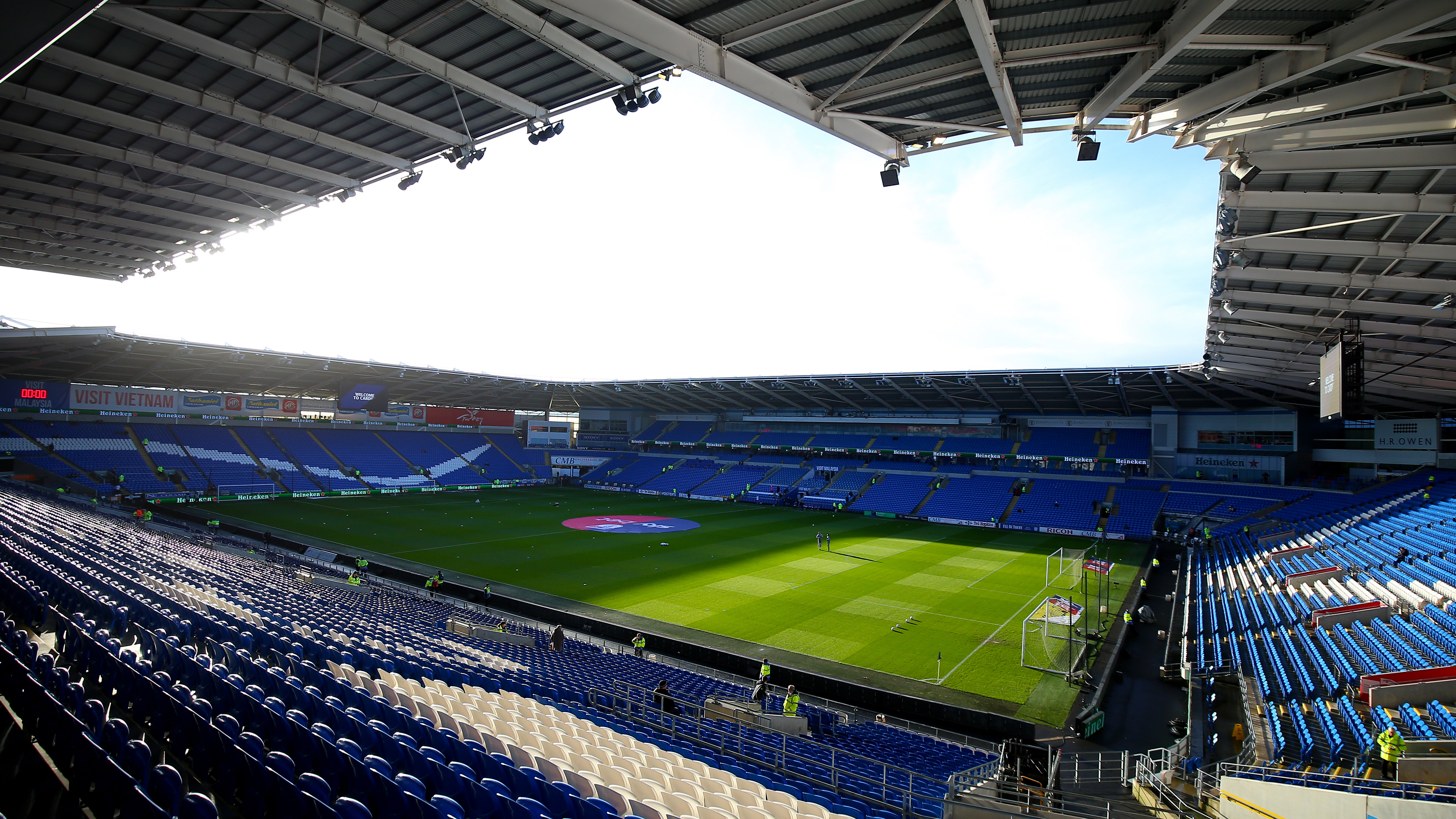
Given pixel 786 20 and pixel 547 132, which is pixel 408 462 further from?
pixel 786 20

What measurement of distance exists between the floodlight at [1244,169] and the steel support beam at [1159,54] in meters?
3.34

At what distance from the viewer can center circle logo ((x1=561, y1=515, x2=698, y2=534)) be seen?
39.2 meters

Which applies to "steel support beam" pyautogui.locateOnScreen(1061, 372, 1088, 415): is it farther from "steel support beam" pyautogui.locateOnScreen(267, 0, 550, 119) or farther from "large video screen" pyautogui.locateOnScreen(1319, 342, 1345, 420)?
"steel support beam" pyautogui.locateOnScreen(267, 0, 550, 119)

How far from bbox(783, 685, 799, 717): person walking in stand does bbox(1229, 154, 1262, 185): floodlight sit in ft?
39.8

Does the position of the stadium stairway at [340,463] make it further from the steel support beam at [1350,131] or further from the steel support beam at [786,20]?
the steel support beam at [1350,131]

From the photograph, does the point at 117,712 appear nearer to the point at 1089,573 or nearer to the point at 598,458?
the point at 1089,573

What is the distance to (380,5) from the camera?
7.89 meters

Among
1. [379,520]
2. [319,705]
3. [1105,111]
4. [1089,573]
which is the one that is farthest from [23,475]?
[1089,573]

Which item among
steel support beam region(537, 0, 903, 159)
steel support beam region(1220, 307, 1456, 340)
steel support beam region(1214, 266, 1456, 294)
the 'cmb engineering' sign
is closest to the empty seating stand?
steel support beam region(537, 0, 903, 159)

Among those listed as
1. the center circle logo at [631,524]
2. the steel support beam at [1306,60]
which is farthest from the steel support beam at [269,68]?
the center circle logo at [631,524]

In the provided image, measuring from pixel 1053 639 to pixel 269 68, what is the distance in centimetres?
2444

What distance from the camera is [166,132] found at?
1108cm

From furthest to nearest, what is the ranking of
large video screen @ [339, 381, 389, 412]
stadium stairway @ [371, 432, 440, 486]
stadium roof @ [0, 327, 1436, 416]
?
stadium stairway @ [371, 432, 440, 486] → large video screen @ [339, 381, 389, 412] → stadium roof @ [0, 327, 1436, 416]

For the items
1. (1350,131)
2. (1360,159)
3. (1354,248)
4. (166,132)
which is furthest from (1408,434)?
(166,132)
